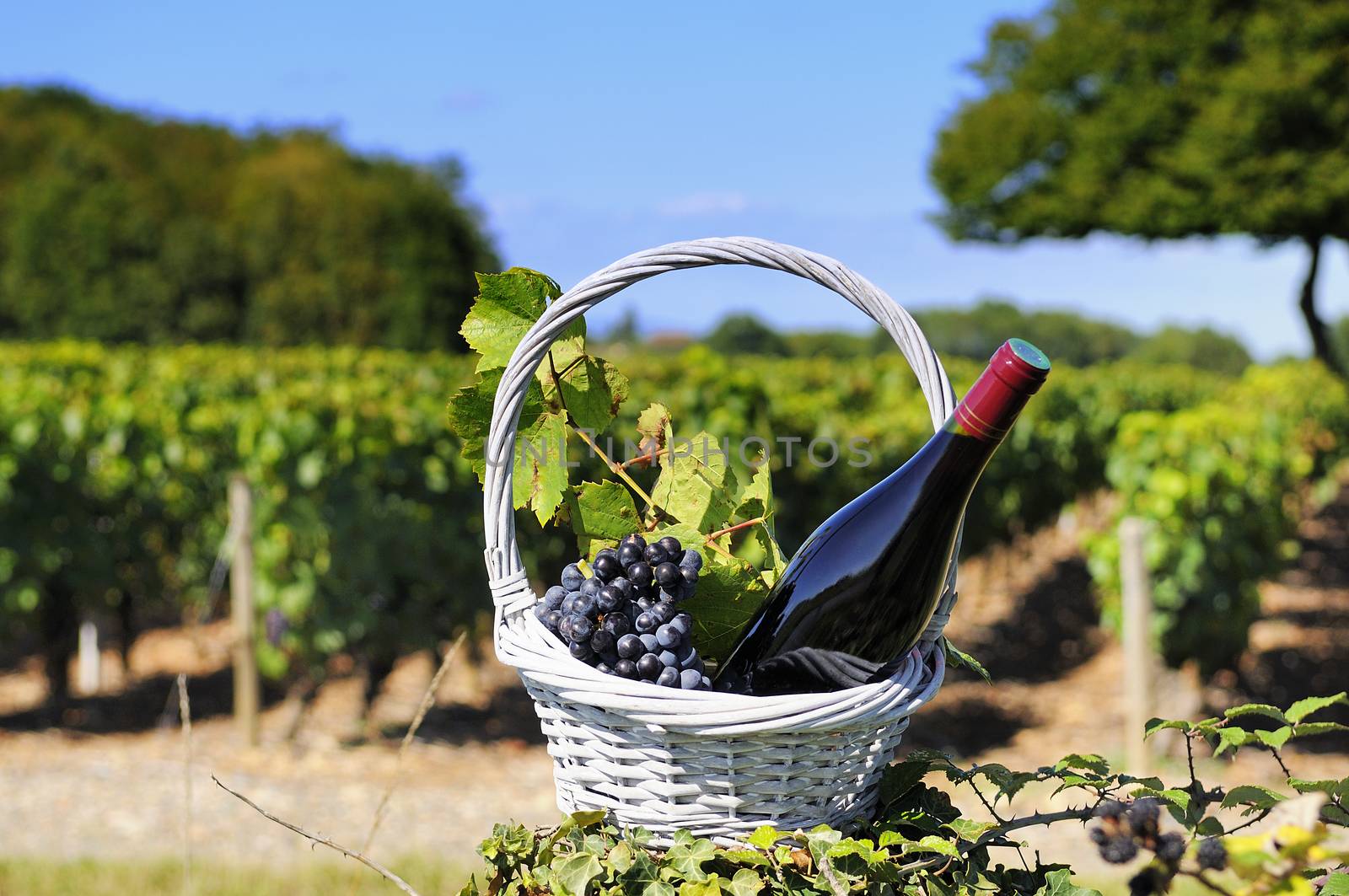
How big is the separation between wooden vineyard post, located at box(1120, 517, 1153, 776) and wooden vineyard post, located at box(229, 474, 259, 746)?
455cm

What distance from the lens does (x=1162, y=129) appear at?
27.7m

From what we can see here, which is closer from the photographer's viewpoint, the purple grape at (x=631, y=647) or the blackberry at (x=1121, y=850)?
the blackberry at (x=1121, y=850)

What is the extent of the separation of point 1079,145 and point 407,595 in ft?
91.2

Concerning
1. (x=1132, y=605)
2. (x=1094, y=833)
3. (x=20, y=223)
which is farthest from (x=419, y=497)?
(x=20, y=223)

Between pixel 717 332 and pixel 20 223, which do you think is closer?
pixel 717 332

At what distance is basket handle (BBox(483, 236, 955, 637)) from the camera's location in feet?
4.43

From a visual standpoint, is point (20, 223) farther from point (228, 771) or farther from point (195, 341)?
point (228, 771)

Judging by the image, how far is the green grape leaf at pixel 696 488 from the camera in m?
1.55

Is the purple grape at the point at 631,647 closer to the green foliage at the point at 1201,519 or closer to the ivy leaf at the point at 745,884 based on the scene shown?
the ivy leaf at the point at 745,884

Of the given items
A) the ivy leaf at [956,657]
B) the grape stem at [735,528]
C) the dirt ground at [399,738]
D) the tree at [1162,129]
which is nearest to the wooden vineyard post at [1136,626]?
the dirt ground at [399,738]

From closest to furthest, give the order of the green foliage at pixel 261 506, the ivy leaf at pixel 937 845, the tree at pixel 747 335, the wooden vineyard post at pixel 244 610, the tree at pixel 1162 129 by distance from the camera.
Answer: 1. the ivy leaf at pixel 937 845
2. the green foliage at pixel 261 506
3. the wooden vineyard post at pixel 244 610
4. the tree at pixel 747 335
5. the tree at pixel 1162 129

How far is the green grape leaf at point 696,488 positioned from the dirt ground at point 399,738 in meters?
2.89

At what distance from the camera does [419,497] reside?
5.65m

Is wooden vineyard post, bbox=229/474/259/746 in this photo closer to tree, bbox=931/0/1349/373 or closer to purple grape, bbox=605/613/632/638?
purple grape, bbox=605/613/632/638
